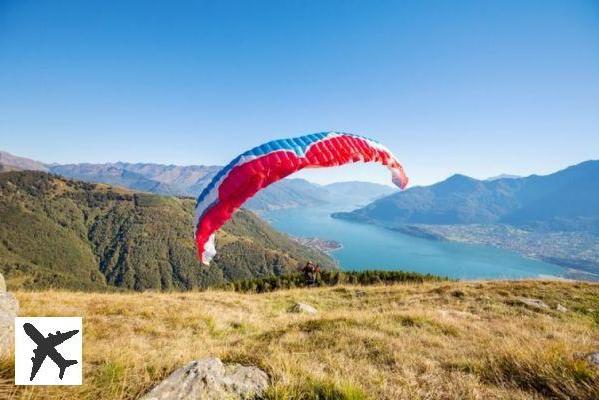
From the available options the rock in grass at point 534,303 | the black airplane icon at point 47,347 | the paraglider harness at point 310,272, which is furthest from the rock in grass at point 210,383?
the paraglider harness at point 310,272

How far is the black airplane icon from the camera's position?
372cm

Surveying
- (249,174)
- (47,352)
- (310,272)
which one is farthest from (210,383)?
(310,272)

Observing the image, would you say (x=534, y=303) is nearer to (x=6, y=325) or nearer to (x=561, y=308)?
(x=561, y=308)

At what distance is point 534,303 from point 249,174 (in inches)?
449

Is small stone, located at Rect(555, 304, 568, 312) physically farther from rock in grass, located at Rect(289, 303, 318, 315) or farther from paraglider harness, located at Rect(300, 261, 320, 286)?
paraglider harness, located at Rect(300, 261, 320, 286)

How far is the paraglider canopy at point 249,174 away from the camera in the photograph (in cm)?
934

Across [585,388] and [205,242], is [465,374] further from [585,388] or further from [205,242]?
[205,242]

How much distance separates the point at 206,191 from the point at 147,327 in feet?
12.7

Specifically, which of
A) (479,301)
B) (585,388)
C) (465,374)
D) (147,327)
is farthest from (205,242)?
(479,301)

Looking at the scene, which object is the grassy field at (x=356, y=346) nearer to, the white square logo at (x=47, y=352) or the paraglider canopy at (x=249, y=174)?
the white square logo at (x=47, y=352)

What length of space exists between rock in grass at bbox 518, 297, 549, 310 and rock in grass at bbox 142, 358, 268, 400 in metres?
12.0

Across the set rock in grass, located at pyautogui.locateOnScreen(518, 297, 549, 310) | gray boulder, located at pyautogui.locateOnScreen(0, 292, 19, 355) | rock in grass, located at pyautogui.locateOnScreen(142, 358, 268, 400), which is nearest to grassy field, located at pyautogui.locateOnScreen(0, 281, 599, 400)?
rock in grass, located at pyautogui.locateOnScreen(142, 358, 268, 400)

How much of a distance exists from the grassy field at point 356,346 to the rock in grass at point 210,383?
0.24 metres

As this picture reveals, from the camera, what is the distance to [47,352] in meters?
3.89
